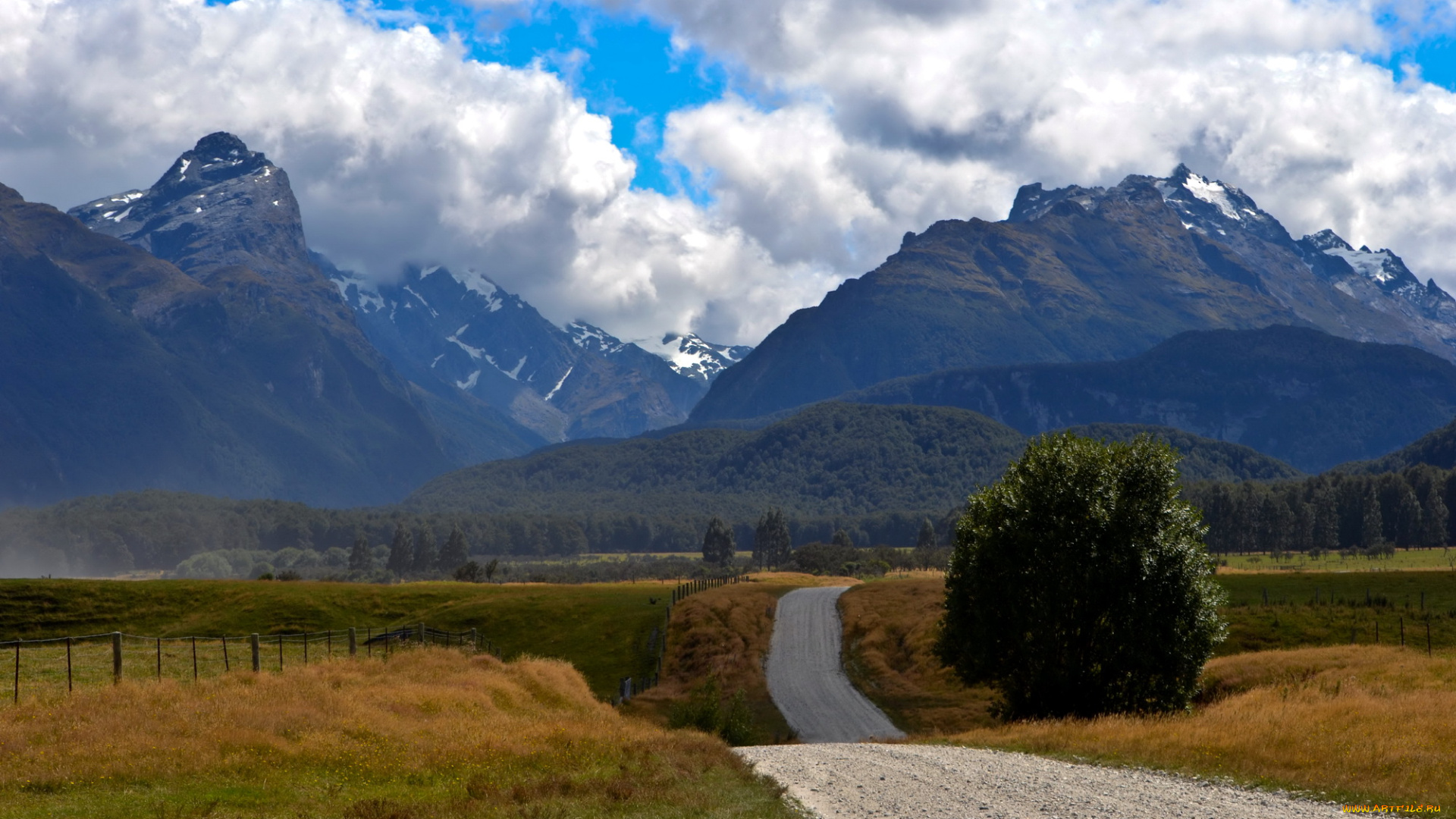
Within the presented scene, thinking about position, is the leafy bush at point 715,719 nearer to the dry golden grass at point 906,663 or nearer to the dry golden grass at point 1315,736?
the dry golden grass at point 906,663

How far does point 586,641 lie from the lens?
9456 centimetres

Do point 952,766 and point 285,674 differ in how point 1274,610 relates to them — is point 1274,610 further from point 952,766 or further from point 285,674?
point 285,674

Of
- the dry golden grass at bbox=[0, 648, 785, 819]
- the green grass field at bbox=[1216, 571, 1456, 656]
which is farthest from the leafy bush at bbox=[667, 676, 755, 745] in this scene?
the green grass field at bbox=[1216, 571, 1456, 656]

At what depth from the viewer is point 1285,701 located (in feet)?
139

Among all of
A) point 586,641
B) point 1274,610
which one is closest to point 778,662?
point 586,641

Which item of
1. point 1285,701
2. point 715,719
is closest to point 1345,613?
point 1285,701

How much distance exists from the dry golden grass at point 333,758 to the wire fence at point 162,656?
12.9 feet

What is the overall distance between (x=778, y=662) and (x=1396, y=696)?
55595 millimetres

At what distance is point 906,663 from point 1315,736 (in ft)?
191

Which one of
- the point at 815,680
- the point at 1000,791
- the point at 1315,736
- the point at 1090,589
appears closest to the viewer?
the point at 1000,791

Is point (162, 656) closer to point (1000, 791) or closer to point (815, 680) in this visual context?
point (1000, 791)

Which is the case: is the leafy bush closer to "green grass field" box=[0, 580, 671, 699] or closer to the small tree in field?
the small tree in field

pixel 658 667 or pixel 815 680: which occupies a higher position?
pixel 658 667

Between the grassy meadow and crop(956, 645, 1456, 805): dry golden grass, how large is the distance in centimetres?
7
